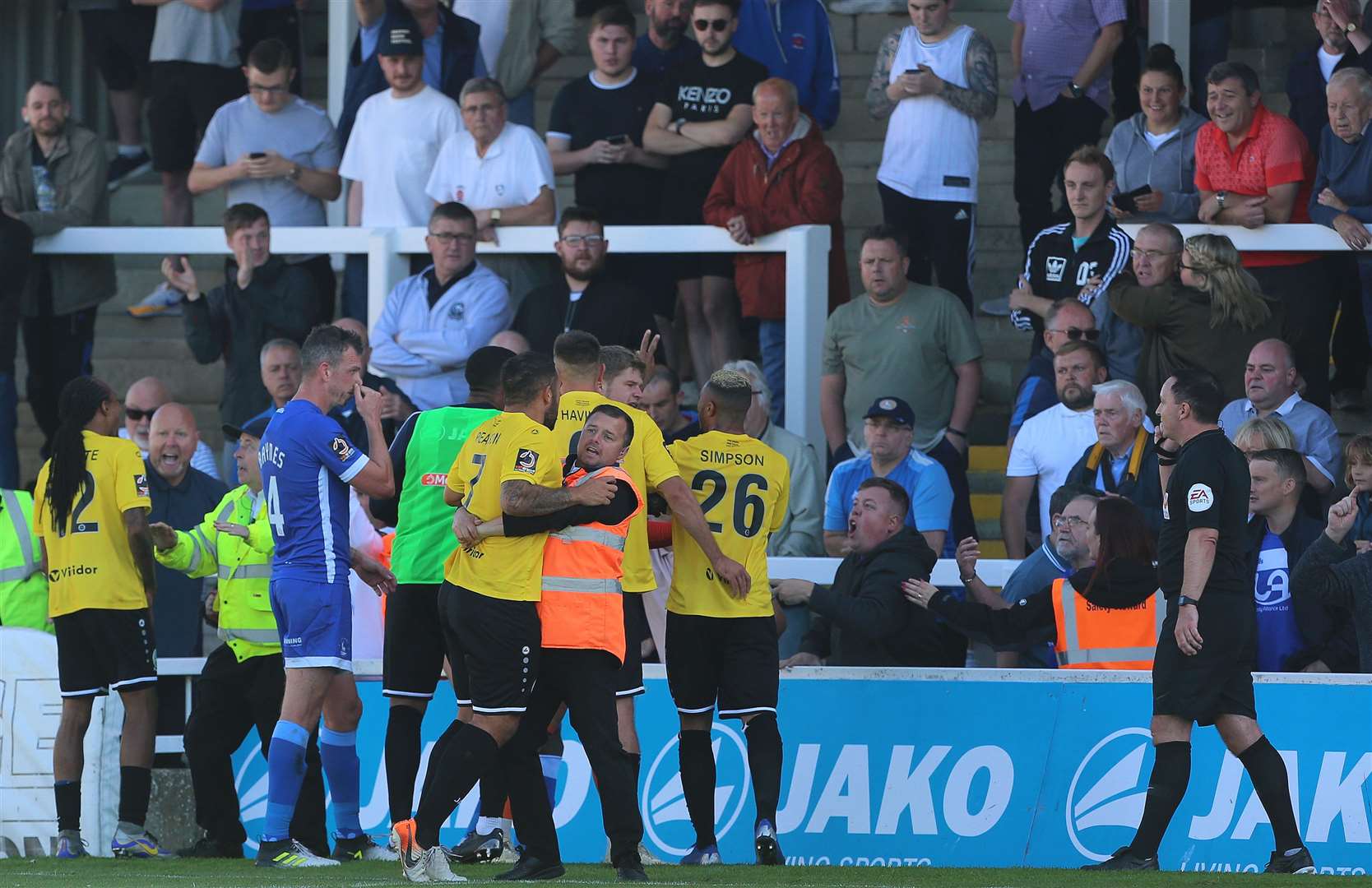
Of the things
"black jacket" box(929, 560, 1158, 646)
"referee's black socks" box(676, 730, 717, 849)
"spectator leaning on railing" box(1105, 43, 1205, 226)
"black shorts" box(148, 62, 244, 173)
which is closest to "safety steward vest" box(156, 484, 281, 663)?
"referee's black socks" box(676, 730, 717, 849)

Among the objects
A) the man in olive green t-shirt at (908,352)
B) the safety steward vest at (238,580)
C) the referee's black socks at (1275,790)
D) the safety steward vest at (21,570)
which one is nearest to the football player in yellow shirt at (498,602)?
the safety steward vest at (238,580)

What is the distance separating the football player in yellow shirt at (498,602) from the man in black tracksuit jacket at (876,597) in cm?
212

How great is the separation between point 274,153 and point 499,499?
5850 millimetres

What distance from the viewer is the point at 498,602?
7434mm

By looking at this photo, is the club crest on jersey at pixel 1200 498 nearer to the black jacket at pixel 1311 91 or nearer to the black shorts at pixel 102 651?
the black jacket at pixel 1311 91

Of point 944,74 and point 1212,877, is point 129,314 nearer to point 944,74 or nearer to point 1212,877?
point 944,74

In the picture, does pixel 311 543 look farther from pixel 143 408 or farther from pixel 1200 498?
pixel 143 408

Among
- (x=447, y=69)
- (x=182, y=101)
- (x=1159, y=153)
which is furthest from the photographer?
(x=182, y=101)

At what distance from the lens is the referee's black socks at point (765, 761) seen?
837 cm

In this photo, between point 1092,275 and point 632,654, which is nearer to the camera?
point 632,654

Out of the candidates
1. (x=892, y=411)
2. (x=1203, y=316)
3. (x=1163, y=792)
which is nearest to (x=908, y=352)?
(x=892, y=411)

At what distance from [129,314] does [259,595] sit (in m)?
6.39

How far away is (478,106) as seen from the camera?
12.0m

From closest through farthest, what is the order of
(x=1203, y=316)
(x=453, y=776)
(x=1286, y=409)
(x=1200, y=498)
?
(x=453, y=776)
(x=1200, y=498)
(x=1286, y=409)
(x=1203, y=316)
